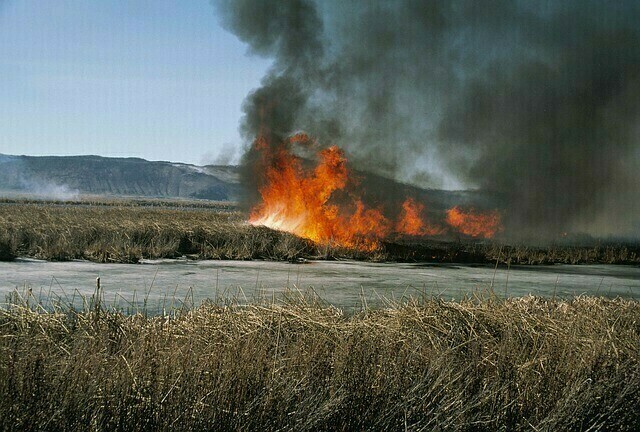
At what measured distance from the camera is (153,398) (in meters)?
5.82

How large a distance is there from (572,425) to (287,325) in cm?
324

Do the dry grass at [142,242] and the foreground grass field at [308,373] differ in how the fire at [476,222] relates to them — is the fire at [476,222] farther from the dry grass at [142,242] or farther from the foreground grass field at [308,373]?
the foreground grass field at [308,373]

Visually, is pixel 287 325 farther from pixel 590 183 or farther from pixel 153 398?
pixel 590 183

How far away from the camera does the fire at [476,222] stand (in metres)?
34.0

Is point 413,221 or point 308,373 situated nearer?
point 308,373

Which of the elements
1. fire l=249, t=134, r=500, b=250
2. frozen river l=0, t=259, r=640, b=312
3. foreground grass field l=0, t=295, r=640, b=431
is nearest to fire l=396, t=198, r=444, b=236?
fire l=249, t=134, r=500, b=250

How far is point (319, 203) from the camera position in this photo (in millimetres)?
26344

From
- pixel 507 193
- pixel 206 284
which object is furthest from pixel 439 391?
pixel 507 193

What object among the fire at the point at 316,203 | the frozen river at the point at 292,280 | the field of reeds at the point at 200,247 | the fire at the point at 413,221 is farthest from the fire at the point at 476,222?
the frozen river at the point at 292,280

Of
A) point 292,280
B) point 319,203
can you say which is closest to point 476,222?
point 319,203

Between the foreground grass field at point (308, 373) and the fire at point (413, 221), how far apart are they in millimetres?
21012

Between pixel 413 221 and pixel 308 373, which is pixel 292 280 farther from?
pixel 413 221

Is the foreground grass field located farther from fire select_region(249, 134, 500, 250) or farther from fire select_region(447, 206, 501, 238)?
fire select_region(447, 206, 501, 238)

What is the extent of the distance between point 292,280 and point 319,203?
443 inches
